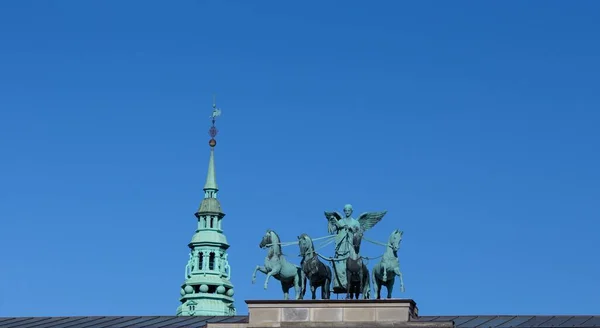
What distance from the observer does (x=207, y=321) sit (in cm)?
11531

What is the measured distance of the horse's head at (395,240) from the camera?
109812mm

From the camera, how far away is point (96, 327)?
11775 centimetres

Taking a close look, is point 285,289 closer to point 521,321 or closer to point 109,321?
point 521,321

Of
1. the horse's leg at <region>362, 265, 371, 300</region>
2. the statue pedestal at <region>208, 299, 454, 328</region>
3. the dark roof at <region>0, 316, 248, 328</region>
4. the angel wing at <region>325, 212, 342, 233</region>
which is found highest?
the angel wing at <region>325, 212, 342, 233</region>

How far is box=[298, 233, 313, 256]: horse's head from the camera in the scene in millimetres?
110750

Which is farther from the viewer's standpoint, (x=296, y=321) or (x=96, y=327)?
(x=96, y=327)

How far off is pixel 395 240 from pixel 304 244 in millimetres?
4975

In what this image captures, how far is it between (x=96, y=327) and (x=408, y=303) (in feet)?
67.2

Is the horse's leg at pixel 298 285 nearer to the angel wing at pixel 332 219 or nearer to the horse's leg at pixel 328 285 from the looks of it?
the horse's leg at pixel 328 285

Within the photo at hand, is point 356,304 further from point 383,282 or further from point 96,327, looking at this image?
point 96,327

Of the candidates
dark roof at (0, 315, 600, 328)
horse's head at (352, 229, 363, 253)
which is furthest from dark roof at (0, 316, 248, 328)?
horse's head at (352, 229, 363, 253)

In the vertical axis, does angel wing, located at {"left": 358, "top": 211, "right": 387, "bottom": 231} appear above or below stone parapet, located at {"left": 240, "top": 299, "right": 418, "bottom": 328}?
above

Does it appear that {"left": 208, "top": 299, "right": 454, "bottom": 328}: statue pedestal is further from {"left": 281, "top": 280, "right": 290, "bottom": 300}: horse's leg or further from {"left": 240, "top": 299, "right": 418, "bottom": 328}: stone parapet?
{"left": 281, "top": 280, "right": 290, "bottom": 300}: horse's leg

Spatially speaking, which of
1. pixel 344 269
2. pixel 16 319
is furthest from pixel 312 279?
pixel 16 319
